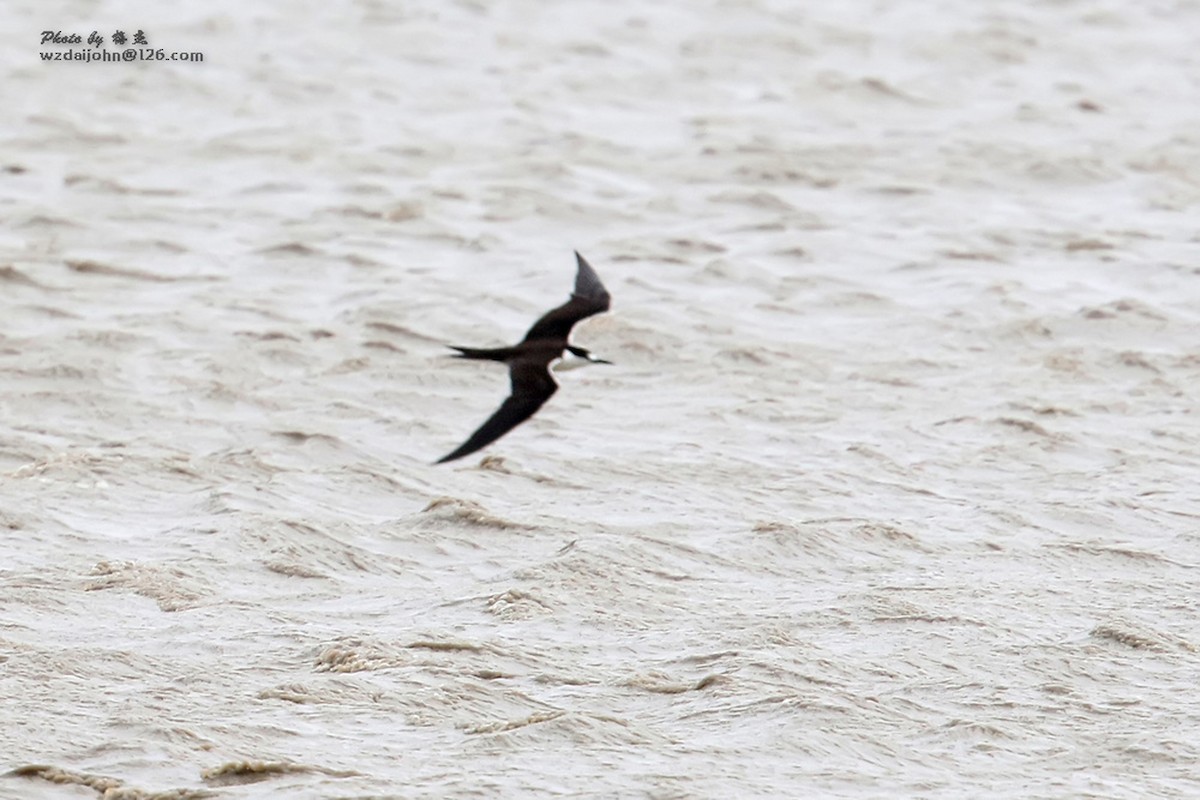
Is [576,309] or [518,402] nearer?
[518,402]

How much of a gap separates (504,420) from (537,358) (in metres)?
0.54

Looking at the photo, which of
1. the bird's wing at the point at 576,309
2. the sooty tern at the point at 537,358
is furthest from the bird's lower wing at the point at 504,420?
the bird's wing at the point at 576,309

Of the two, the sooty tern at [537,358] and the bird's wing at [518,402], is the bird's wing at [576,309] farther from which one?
the bird's wing at [518,402]

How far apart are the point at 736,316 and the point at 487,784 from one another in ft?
14.8

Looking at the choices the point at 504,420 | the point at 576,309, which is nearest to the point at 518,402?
the point at 504,420

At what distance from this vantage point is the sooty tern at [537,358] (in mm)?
6016

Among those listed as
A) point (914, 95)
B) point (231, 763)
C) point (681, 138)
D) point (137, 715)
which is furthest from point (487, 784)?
point (914, 95)

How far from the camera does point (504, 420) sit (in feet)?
19.9

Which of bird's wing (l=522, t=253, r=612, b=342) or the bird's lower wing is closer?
the bird's lower wing

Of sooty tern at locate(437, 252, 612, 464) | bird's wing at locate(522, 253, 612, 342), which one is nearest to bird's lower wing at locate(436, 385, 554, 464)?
sooty tern at locate(437, 252, 612, 464)

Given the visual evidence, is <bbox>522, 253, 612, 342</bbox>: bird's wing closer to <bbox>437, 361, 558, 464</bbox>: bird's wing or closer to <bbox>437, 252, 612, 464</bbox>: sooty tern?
<bbox>437, 252, 612, 464</bbox>: sooty tern

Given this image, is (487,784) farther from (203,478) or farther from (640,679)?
(203,478)

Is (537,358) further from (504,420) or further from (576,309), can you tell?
(504,420)

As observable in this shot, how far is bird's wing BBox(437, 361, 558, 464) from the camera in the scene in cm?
595
